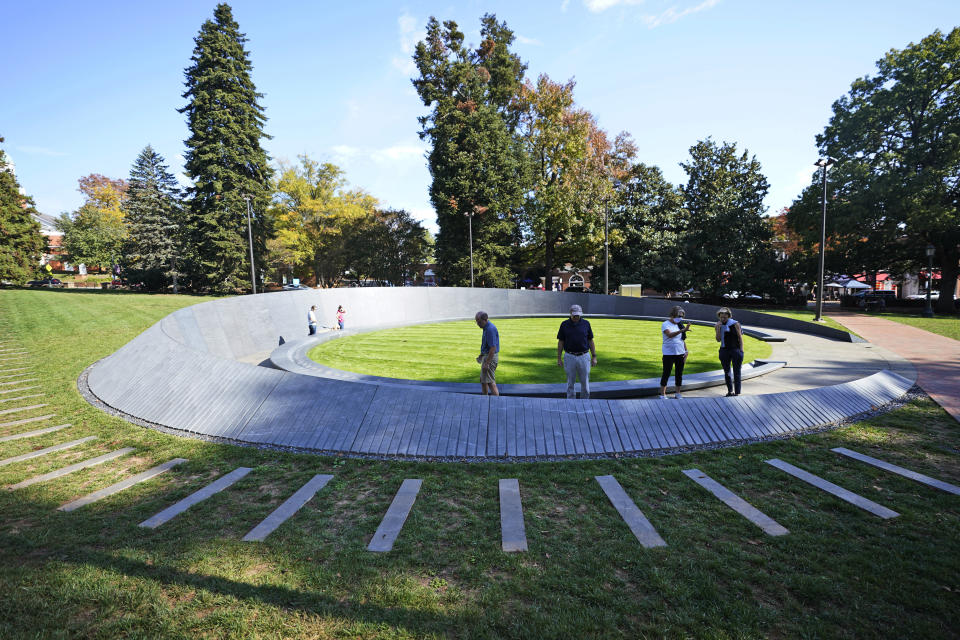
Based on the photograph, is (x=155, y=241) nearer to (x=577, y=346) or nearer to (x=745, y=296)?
(x=577, y=346)

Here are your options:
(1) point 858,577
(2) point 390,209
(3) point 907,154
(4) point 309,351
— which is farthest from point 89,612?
(2) point 390,209

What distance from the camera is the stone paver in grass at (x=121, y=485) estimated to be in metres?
4.55

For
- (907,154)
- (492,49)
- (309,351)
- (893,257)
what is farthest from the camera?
(492,49)

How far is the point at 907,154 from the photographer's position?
25.0 metres

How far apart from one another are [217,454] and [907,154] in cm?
3568

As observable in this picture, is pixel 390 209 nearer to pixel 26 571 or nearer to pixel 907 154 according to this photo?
pixel 907 154

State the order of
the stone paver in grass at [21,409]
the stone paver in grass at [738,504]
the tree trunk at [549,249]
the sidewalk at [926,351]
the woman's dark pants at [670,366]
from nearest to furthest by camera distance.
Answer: the stone paver in grass at [738,504] < the stone paver in grass at [21,409] < the woman's dark pants at [670,366] < the sidewalk at [926,351] < the tree trunk at [549,249]

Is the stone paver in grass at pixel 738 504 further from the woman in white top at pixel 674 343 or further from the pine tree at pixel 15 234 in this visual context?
the pine tree at pixel 15 234

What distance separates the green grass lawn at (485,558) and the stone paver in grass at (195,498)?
13 centimetres

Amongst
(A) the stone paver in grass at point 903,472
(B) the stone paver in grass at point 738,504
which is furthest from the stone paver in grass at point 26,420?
(A) the stone paver in grass at point 903,472

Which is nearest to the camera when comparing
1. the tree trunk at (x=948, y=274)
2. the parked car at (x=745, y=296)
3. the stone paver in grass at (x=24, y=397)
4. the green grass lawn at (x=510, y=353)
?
the stone paver in grass at (x=24, y=397)

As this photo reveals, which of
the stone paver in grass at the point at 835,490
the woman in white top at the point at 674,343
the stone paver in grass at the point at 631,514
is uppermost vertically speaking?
the woman in white top at the point at 674,343

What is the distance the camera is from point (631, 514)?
419 centimetres

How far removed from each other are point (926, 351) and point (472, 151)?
29.6 meters
